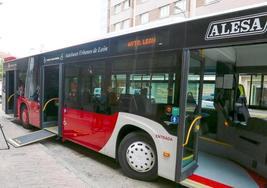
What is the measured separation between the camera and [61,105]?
6145 mm

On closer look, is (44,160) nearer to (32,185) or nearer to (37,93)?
(32,185)

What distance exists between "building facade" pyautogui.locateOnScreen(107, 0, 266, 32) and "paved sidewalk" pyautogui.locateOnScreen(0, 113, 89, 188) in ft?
36.5

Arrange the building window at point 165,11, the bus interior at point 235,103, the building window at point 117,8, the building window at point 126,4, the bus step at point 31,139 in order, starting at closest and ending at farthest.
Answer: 1. the bus interior at point 235,103
2. the bus step at point 31,139
3. the building window at point 165,11
4. the building window at point 126,4
5. the building window at point 117,8

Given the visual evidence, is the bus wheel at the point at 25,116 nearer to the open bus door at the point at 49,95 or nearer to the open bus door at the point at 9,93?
the open bus door at the point at 49,95

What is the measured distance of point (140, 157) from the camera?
412 centimetres

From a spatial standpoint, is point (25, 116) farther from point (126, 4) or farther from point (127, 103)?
point (126, 4)

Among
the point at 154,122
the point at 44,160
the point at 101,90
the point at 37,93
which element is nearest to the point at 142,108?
the point at 154,122

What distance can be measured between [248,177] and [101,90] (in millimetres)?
3088

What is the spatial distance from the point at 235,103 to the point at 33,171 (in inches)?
193

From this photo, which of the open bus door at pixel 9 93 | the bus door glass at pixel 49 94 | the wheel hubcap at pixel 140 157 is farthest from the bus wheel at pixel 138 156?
the open bus door at pixel 9 93

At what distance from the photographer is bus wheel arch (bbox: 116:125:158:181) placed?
4.01 metres

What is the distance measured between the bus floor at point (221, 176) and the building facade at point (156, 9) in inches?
413

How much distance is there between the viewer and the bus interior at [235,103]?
15.8 ft

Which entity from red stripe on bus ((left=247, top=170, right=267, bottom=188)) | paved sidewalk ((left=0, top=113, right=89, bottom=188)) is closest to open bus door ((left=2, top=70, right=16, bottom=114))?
paved sidewalk ((left=0, top=113, right=89, bottom=188))
